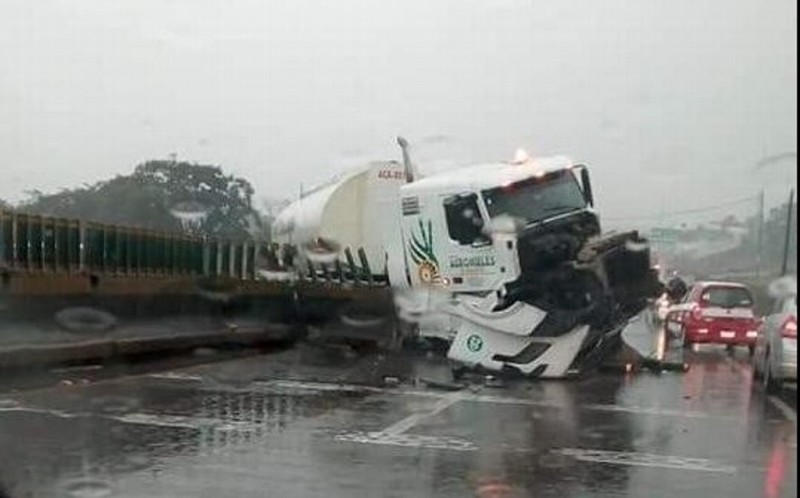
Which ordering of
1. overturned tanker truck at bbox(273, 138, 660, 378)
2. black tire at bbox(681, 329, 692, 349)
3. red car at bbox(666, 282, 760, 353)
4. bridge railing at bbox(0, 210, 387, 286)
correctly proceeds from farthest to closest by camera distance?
bridge railing at bbox(0, 210, 387, 286), black tire at bbox(681, 329, 692, 349), overturned tanker truck at bbox(273, 138, 660, 378), red car at bbox(666, 282, 760, 353)

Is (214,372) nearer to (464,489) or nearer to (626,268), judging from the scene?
(626,268)

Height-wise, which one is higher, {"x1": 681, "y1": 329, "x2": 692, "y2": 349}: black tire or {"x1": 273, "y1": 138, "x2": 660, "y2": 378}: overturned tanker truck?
{"x1": 273, "y1": 138, "x2": 660, "y2": 378}: overturned tanker truck

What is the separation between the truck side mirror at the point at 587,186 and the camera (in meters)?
8.72

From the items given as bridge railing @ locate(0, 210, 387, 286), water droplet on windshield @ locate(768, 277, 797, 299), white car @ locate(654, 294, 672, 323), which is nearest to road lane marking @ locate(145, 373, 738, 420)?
white car @ locate(654, 294, 672, 323)

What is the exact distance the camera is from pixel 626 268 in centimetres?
1099

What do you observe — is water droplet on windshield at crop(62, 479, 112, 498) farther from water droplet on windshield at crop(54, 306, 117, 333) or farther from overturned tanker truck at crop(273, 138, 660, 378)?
water droplet on windshield at crop(54, 306, 117, 333)

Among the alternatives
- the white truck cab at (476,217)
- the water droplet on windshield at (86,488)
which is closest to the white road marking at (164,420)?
the water droplet on windshield at (86,488)

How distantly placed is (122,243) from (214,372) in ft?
9.99

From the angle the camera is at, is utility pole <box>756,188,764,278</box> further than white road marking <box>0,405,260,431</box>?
No

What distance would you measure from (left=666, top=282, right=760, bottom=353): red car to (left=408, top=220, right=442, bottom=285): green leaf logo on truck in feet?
7.98

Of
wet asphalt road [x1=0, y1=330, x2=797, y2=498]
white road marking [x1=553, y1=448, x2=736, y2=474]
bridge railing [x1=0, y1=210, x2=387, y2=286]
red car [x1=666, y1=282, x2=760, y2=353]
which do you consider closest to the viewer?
red car [x1=666, y1=282, x2=760, y2=353]

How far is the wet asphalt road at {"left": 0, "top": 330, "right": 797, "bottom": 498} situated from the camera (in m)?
7.20

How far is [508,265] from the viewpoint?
11.7 meters

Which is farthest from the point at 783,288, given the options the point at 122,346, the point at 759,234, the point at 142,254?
the point at 142,254
